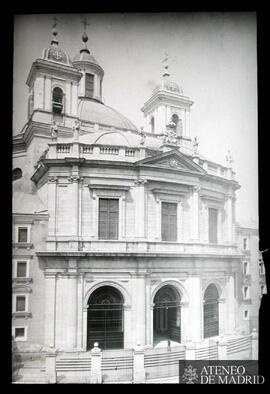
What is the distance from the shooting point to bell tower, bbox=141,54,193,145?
1154 centimetres

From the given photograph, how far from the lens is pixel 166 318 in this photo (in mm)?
11930

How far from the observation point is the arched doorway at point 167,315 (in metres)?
11.6

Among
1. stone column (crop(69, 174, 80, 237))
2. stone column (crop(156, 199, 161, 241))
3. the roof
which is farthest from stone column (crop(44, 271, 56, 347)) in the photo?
stone column (crop(156, 199, 161, 241))

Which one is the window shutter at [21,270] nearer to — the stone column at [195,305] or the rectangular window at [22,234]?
the rectangular window at [22,234]

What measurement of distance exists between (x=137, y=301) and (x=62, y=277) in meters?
2.18

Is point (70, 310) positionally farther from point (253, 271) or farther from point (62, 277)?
point (253, 271)

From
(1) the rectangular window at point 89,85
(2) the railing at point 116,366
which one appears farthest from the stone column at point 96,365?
(1) the rectangular window at point 89,85

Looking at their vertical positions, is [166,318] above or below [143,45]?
below

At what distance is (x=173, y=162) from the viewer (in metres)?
12.2

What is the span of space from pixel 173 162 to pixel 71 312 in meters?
5.04

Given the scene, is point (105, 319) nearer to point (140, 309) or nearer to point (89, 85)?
point (140, 309)

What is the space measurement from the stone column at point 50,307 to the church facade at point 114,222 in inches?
1.0

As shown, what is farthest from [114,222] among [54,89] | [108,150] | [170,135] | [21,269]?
[54,89]
